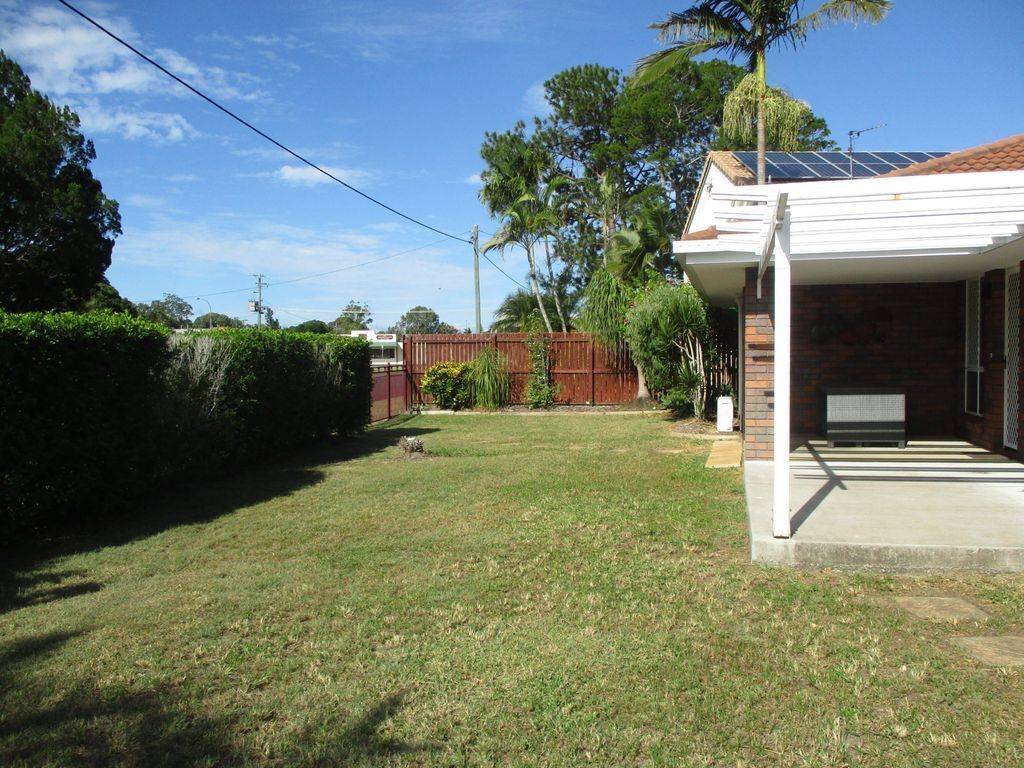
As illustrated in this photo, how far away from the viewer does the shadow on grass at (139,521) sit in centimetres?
Answer: 539

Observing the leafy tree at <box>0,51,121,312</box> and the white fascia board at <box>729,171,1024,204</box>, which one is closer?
the white fascia board at <box>729,171,1024,204</box>

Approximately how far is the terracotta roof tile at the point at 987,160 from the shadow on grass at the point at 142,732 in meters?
8.12

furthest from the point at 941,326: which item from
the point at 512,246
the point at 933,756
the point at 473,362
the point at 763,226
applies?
the point at 512,246

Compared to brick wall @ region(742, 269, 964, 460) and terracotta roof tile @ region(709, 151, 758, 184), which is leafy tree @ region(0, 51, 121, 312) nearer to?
terracotta roof tile @ region(709, 151, 758, 184)

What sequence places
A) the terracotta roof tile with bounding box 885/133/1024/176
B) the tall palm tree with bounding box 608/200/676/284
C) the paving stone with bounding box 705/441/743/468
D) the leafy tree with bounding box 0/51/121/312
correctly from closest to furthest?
the terracotta roof tile with bounding box 885/133/1024/176 → the paving stone with bounding box 705/441/743/468 → the tall palm tree with bounding box 608/200/676/284 → the leafy tree with bounding box 0/51/121/312

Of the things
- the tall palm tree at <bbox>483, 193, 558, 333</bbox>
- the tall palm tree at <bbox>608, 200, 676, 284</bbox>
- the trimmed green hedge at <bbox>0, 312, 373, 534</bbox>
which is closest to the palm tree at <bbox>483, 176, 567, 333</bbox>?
the tall palm tree at <bbox>483, 193, 558, 333</bbox>

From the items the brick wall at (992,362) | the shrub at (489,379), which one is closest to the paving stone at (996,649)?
the brick wall at (992,362)

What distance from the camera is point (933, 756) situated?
2.95 m

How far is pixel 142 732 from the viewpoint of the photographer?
10.6 ft

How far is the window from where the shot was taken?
9.41m

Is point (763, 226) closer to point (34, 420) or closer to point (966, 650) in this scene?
point (966, 650)

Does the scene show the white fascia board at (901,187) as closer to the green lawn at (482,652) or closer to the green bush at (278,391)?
the green lawn at (482,652)

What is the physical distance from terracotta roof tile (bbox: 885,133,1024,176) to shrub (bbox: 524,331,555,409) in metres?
11.7

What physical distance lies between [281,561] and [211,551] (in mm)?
795
